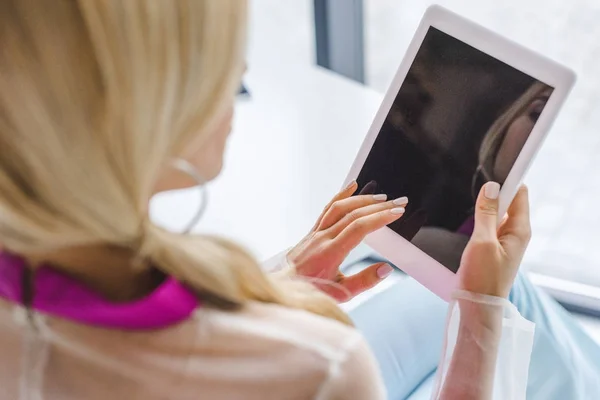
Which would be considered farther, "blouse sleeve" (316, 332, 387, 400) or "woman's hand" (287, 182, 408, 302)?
"woman's hand" (287, 182, 408, 302)

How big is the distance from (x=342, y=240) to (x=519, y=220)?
0.18m

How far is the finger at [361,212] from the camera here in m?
0.72

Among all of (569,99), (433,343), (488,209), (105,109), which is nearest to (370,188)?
(488,209)

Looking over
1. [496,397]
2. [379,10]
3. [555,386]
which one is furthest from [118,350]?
[379,10]

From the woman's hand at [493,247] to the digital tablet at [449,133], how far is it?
2cm

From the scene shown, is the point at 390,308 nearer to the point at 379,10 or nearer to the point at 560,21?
the point at 560,21

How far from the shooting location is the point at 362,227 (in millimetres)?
699

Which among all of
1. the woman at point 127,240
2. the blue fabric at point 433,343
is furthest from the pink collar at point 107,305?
the blue fabric at point 433,343

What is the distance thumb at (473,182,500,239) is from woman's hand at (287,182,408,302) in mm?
95

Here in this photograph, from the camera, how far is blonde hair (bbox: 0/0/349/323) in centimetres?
34

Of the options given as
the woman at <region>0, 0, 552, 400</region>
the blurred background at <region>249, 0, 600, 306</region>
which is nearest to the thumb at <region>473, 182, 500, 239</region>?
the woman at <region>0, 0, 552, 400</region>

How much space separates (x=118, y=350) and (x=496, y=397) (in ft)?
1.37

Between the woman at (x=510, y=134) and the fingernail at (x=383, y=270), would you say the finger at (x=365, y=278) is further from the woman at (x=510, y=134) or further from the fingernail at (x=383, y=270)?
the woman at (x=510, y=134)

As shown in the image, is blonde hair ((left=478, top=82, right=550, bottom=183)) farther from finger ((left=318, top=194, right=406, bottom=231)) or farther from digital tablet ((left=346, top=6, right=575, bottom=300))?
finger ((left=318, top=194, right=406, bottom=231))
